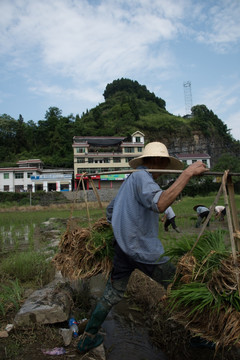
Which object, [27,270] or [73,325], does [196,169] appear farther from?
[27,270]

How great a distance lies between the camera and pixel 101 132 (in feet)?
167

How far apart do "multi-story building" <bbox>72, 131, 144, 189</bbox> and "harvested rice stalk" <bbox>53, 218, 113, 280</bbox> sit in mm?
36367

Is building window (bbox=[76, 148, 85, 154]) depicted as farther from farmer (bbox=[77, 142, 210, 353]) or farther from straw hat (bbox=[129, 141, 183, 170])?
farmer (bbox=[77, 142, 210, 353])

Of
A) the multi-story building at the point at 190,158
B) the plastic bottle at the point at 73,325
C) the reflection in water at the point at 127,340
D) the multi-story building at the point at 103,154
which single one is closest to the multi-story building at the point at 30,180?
the multi-story building at the point at 103,154

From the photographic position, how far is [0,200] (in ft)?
111

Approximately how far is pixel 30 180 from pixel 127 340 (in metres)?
39.9

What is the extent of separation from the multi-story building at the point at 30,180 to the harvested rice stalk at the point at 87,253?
1465 inches

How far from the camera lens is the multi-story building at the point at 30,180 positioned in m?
39.3

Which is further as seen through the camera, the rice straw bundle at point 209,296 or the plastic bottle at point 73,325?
the plastic bottle at point 73,325

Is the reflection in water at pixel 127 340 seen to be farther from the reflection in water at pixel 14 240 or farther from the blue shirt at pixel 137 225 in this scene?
the reflection in water at pixel 14 240

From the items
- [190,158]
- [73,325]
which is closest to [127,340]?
[73,325]

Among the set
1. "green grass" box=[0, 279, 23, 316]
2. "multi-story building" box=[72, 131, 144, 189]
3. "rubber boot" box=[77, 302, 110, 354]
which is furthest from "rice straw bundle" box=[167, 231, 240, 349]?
"multi-story building" box=[72, 131, 144, 189]

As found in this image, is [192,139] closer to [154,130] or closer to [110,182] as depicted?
[154,130]

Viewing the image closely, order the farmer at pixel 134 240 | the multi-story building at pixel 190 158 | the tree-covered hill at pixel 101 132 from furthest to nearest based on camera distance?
the tree-covered hill at pixel 101 132, the multi-story building at pixel 190 158, the farmer at pixel 134 240
